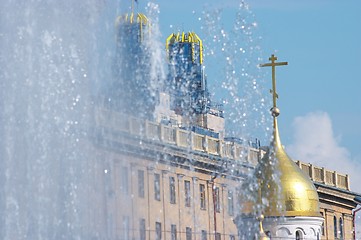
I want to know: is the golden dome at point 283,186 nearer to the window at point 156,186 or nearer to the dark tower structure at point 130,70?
the window at point 156,186

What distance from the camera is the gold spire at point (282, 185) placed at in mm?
52156

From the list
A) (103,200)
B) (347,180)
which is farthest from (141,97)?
(347,180)

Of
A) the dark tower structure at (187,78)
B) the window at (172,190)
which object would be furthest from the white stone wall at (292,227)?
the window at (172,190)

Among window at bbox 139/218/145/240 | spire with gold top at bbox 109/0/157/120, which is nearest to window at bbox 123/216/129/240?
spire with gold top at bbox 109/0/157/120

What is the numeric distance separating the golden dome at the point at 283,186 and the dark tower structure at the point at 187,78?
5814 millimetres

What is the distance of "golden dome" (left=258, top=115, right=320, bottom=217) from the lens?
171ft

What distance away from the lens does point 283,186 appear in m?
52.6

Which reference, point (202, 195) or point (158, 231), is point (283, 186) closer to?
point (158, 231)

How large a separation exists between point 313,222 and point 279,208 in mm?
1991

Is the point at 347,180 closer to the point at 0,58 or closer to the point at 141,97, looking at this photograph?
the point at 141,97

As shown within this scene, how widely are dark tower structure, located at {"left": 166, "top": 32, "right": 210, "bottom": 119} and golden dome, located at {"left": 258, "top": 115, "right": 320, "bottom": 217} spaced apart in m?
5.81

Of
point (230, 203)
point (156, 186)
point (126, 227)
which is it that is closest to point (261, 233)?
point (156, 186)

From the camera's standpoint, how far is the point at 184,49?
78.2 metres

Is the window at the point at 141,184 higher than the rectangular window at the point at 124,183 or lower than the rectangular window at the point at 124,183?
higher
